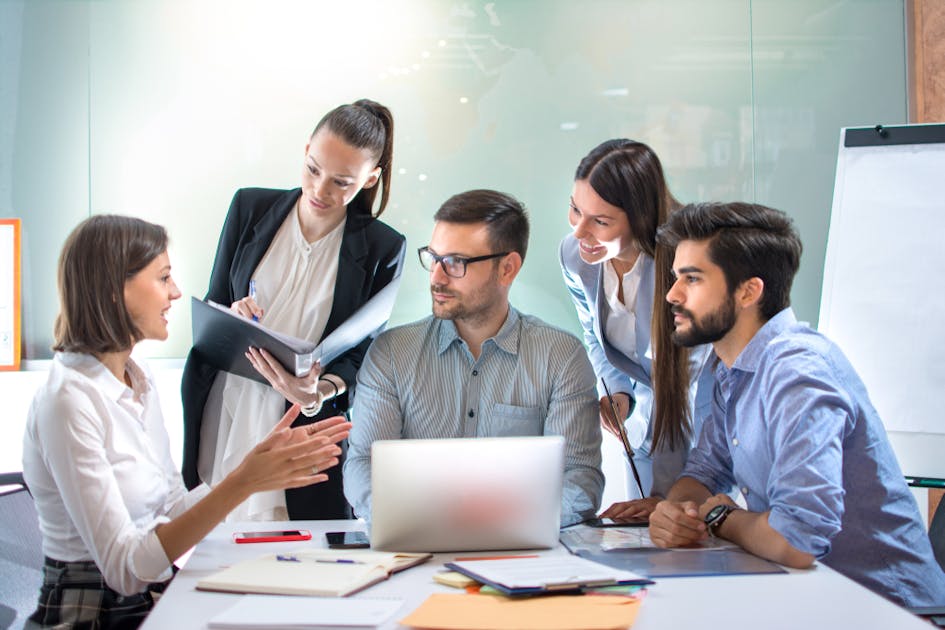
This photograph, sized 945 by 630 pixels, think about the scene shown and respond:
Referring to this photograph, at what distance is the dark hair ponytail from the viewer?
8.47ft

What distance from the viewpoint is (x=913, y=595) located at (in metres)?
1.84

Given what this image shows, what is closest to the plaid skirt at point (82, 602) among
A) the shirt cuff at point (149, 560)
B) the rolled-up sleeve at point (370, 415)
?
the shirt cuff at point (149, 560)

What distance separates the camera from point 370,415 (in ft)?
7.44

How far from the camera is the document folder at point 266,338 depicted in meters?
2.21

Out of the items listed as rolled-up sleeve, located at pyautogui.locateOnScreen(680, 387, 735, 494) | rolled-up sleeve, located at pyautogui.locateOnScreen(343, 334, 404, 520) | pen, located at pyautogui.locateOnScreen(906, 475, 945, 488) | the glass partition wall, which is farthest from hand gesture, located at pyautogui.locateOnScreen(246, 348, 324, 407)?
pen, located at pyautogui.locateOnScreen(906, 475, 945, 488)

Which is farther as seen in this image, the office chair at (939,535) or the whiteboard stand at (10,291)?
the whiteboard stand at (10,291)

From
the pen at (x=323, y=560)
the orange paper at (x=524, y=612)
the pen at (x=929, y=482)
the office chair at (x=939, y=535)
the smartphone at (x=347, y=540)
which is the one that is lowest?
the pen at (x=929, y=482)

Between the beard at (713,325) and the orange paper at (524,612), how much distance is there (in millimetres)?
786

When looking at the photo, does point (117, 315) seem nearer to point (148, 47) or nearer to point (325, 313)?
point (325, 313)

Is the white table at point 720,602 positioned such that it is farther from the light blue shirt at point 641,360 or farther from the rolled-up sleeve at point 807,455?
the light blue shirt at point 641,360

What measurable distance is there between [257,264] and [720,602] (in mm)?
1649

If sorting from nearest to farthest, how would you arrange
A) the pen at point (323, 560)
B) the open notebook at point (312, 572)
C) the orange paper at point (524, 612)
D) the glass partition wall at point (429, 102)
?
1. the orange paper at point (524, 612)
2. the open notebook at point (312, 572)
3. the pen at point (323, 560)
4. the glass partition wall at point (429, 102)

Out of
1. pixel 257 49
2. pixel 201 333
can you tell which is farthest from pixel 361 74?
pixel 201 333

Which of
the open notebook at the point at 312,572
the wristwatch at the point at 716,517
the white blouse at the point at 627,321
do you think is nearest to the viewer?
the open notebook at the point at 312,572
